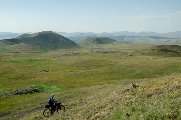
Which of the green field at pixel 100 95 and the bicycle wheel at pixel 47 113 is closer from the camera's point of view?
the green field at pixel 100 95

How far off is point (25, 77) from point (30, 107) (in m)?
57.7

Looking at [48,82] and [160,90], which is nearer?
[160,90]

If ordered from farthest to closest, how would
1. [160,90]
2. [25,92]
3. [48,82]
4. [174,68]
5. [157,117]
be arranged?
[174,68] < [48,82] < [25,92] < [160,90] < [157,117]

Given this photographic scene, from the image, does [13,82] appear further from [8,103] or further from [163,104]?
[163,104]

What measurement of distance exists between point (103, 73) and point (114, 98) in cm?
7933

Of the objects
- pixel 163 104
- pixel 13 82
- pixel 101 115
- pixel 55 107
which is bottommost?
pixel 13 82

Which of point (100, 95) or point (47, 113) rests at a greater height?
point (100, 95)

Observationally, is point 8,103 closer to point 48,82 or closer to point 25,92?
point 25,92

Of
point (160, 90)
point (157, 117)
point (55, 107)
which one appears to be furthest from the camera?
point (55, 107)

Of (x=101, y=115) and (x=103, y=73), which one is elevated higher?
(x=101, y=115)

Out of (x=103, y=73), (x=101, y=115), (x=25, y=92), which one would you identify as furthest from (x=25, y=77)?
(x=101, y=115)

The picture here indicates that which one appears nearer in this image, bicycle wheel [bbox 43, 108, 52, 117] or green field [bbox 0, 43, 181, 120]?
green field [bbox 0, 43, 181, 120]

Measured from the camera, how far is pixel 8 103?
69188 mm

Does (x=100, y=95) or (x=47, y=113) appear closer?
(x=47, y=113)
